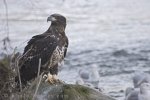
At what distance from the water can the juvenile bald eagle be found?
452 centimetres

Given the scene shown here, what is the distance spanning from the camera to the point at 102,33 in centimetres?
1892

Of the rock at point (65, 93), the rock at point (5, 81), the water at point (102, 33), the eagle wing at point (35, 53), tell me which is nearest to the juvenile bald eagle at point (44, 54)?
the eagle wing at point (35, 53)

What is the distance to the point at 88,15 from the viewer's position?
70.4 ft

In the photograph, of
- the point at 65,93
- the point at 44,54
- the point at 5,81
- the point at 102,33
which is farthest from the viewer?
the point at 102,33

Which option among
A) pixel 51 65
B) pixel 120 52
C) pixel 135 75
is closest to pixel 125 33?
pixel 120 52

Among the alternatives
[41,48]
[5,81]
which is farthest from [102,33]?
[5,81]

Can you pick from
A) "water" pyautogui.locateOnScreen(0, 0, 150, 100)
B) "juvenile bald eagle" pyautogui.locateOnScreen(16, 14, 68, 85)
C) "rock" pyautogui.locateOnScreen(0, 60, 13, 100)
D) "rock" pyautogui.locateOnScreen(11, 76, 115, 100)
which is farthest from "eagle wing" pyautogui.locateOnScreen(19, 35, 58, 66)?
"water" pyautogui.locateOnScreen(0, 0, 150, 100)

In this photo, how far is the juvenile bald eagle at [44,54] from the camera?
7.07 meters

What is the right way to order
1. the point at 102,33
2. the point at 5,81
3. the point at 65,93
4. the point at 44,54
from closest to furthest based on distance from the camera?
the point at 5,81 → the point at 65,93 → the point at 44,54 → the point at 102,33

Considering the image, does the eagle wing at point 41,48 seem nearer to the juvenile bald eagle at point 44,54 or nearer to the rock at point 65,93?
the juvenile bald eagle at point 44,54

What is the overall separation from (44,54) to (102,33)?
11688mm

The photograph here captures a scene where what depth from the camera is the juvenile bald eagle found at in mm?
7069

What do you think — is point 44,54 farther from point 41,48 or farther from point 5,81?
point 5,81

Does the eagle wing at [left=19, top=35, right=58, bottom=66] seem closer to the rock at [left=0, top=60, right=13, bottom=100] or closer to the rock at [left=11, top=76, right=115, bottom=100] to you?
the rock at [left=11, top=76, right=115, bottom=100]
